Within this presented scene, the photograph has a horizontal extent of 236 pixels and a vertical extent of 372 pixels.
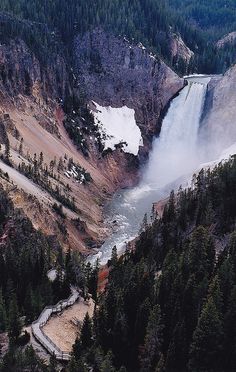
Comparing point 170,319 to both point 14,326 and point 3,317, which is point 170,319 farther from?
point 3,317

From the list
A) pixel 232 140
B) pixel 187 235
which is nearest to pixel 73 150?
pixel 232 140

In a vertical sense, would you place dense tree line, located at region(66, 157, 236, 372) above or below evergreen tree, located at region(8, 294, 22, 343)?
above

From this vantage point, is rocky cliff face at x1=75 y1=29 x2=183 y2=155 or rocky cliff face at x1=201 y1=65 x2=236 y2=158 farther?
rocky cliff face at x1=75 y1=29 x2=183 y2=155

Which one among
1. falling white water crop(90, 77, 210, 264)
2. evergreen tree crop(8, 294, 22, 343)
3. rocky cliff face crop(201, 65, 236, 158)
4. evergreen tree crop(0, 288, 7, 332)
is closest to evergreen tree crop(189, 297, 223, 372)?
evergreen tree crop(8, 294, 22, 343)

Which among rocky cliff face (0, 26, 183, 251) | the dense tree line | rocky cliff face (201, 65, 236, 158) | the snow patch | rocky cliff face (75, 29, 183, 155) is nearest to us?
the dense tree line

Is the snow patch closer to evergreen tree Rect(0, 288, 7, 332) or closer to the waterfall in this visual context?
the waterfall

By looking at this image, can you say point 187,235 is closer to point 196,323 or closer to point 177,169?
point 196,323

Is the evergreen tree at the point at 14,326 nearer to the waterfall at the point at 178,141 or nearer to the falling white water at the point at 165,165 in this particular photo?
the falling white water at the point at 165,165

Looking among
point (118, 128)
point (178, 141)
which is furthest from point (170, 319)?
point (178, 141)
